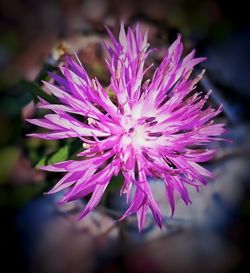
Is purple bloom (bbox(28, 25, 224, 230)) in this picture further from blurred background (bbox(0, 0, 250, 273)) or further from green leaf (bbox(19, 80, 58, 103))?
blurred background (bbox(0, 0, 250, 273))

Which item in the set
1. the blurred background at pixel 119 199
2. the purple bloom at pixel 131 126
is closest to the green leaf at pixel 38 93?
the purple bloom at pixel 131 126

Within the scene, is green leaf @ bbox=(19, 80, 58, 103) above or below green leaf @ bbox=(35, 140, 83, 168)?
above

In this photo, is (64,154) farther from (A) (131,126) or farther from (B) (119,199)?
(B) (119,199)

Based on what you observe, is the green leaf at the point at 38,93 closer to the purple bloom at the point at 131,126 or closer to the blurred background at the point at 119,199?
the purple bloom at the point at 131,126

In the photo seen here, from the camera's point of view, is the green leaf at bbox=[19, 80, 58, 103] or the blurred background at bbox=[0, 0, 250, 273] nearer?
the green leaf at bbox=[19, 80, 58, 103]

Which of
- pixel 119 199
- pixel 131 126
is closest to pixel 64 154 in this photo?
pixel 131 126

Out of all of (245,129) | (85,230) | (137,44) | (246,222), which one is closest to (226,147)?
(245,129)

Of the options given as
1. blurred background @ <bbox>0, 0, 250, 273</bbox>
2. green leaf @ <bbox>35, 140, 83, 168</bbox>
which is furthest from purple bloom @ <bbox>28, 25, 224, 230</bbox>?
blurred background @ <bbox>0, 0, 250, 273</bbox>
